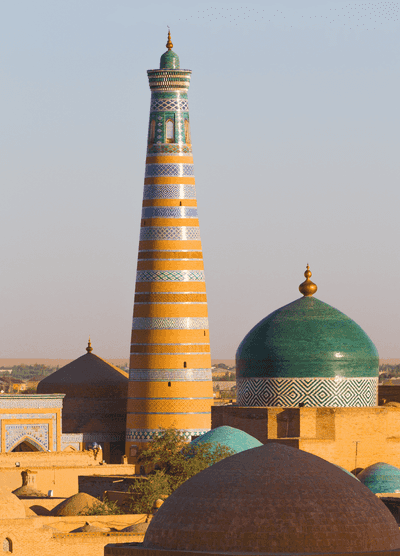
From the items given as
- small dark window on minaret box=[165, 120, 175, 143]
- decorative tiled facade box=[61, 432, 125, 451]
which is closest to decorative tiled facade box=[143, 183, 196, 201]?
small dark window on minaret box=[165, 120, 175, 143]

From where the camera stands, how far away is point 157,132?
30.1m

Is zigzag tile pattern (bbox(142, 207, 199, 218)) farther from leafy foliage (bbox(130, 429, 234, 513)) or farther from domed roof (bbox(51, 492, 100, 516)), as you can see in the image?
domed roof (bbox(51, 492, 100, 516))

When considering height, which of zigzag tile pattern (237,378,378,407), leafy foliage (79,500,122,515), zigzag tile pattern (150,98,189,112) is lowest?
leafy foliage (79,500,122,515)

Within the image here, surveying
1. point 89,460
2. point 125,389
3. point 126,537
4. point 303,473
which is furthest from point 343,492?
point 125,389

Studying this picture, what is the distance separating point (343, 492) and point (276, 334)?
13602mm

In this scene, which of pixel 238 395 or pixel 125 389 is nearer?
pixel 238 395

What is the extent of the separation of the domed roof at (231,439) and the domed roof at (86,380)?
10.2m

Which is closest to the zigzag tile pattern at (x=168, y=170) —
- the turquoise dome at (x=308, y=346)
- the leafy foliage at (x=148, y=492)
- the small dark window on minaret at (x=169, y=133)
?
the small dark window on minaret at (x=169, y=133)

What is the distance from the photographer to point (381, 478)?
22.9 meters

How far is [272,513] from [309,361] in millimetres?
13556

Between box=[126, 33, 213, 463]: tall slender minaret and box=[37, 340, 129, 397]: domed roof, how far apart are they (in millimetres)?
3562

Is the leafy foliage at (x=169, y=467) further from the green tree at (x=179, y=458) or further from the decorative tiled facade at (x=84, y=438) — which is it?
the decorative tiled facade at (x=84, y=438)

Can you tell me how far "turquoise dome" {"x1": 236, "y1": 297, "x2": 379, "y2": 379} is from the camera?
24.3 metres

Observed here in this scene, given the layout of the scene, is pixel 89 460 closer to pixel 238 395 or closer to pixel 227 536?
pixel 238 395
